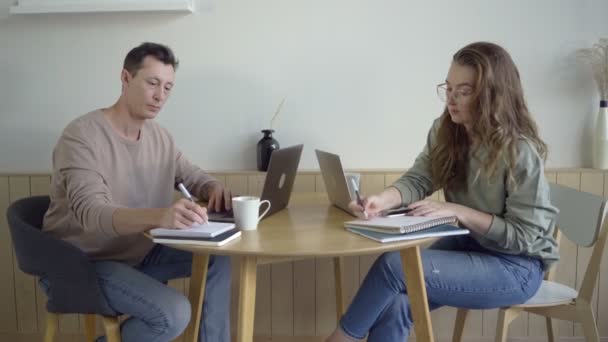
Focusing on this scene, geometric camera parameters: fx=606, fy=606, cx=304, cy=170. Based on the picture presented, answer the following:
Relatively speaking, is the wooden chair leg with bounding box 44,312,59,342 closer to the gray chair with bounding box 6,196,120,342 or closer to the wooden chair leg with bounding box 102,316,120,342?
the gray chair with bounding box 6,196,120,342

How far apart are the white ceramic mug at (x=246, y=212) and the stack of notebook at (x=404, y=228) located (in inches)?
10.1

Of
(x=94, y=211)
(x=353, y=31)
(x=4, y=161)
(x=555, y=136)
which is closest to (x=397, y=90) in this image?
(x=353, y=31)

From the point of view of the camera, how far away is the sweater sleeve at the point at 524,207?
1701mm

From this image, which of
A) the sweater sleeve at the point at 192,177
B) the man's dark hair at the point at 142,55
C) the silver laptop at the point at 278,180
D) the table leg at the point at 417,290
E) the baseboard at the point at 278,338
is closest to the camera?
the table leg at the point at 417,290

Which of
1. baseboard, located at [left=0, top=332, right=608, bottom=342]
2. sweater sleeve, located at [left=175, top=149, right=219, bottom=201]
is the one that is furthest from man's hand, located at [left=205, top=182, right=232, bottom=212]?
baseboard, located at [left=0, top=332, right=608, bottom=342]

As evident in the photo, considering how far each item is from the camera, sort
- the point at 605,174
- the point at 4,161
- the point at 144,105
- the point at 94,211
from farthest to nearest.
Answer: the point at 4,161 → the point at 605,174 → the point at 144,105 → the point at 94,211

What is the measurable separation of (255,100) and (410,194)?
90cm

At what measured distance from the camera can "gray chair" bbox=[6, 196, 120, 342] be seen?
174 cm

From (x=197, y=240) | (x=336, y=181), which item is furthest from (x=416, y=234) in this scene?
(x=197, y=240)

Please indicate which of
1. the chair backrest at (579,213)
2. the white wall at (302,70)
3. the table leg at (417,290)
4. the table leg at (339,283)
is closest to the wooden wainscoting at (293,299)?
the table leg at (339,283)

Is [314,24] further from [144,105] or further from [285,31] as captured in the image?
[144,105]

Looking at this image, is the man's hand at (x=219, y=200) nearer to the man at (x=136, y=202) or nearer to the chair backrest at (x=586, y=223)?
the man at (x=136, y=202)

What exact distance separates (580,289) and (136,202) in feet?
4.80

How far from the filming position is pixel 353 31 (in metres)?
2.53
